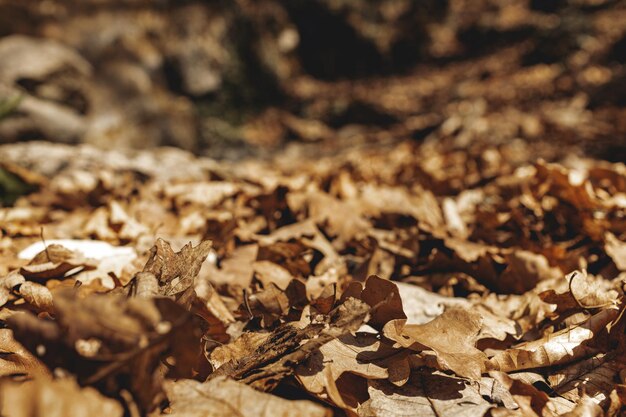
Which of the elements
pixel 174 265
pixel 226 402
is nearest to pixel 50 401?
pixel 226 402

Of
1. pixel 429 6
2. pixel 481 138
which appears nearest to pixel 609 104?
pixel 481 138

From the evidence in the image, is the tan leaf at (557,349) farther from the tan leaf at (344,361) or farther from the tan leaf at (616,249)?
the tan leaf at (616,249)

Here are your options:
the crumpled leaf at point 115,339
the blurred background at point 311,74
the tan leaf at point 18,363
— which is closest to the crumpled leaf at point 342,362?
the crumpled leaf at point 115,339

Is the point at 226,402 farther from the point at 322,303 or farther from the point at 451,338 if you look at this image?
the point at 451,338

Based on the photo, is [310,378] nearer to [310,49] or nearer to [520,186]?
[520,186]

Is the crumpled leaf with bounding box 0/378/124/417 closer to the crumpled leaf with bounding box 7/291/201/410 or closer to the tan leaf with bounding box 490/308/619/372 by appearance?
the crumpled leaf with bounding box 7/291/201/410

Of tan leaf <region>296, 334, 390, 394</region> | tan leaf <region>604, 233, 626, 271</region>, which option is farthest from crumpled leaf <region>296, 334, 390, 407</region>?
tan leaf <region>604, 233, 626, 271</region>
